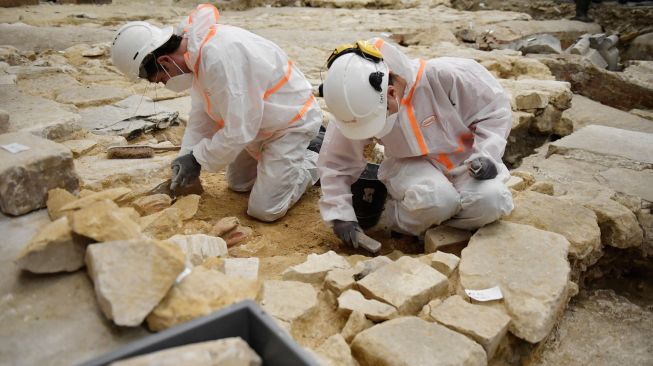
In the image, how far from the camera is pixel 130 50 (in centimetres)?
307

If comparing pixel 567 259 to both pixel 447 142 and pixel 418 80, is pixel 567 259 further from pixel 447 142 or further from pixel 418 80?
pixel 418 80

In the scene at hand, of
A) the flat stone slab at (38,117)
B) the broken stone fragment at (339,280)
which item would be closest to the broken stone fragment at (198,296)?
the broken stone fragment at (339,280)

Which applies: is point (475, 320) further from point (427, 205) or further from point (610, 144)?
point (610, 144)

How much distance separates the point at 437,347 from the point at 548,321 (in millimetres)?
585

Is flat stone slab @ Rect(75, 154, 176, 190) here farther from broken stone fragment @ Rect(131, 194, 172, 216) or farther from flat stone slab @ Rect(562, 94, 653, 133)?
flat stone slab @ Rect(562, 94, 653, 133)

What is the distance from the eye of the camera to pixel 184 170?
325cm

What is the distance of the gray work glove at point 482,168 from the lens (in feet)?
8.57

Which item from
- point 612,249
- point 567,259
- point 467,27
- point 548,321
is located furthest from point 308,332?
point 467,27

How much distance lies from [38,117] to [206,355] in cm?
278

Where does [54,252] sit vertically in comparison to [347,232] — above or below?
above

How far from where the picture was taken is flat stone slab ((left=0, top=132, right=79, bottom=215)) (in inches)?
76.4

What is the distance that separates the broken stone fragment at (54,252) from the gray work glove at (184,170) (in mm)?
1608

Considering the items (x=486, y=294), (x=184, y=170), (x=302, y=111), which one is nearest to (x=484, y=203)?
(x=486, y=294)

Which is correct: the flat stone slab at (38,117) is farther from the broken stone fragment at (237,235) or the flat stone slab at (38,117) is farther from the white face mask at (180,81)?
the broken stone fragment at (237,235)
